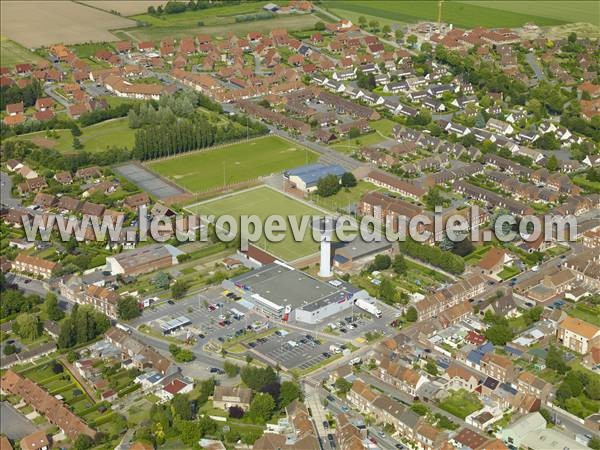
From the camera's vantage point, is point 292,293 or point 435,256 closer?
point 292,293

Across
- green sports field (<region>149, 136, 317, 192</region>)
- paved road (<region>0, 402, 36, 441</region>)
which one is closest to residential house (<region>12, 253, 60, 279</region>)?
paved road (<region>0, 402, 36, 441</region>)

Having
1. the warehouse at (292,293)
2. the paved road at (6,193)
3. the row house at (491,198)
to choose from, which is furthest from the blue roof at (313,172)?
the paved road at (6,193)

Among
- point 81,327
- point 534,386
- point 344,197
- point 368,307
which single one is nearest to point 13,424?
point 81,327

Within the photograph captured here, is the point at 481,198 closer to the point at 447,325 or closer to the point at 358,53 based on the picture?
the point at 447,325

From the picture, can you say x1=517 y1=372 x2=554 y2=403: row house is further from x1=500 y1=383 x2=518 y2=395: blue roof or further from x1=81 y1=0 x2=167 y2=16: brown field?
x1=81 y1=0 x2=167 y2=16: brown field

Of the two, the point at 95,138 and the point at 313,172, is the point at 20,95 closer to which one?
the point at 95,138
